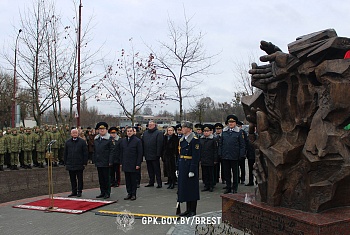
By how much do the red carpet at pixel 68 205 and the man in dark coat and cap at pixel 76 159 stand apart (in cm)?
49

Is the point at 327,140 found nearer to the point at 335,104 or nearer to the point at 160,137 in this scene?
the point at 335,104

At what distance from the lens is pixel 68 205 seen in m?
8.63

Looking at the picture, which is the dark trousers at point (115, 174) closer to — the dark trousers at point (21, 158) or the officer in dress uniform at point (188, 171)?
the officer in dress uniform at point (188, 171)

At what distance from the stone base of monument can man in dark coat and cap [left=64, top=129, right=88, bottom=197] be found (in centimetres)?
437

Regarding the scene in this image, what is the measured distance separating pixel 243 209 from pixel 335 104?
2.26 metres

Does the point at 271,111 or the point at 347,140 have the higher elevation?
the point at 271,111

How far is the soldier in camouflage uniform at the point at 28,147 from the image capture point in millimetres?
15336

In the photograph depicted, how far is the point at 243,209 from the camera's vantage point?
248 inches

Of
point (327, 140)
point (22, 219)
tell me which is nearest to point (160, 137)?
point (22, 219)

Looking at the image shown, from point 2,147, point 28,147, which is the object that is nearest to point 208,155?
point 28,147

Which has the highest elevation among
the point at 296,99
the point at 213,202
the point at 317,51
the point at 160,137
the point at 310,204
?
the point at 317,51

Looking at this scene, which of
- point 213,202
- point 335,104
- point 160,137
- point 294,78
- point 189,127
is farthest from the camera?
point 160,137

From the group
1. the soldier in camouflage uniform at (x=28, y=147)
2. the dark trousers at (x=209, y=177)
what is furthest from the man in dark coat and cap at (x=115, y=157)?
the soldier in camouflage uniform at (x=28, y=147)

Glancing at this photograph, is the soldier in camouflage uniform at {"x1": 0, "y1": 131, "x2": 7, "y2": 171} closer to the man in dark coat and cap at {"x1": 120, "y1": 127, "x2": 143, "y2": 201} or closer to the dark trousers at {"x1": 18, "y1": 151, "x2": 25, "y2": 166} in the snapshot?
the dark trousers at {"x1": 18, "y1": 151, "x2": 25, "y2": 166}
